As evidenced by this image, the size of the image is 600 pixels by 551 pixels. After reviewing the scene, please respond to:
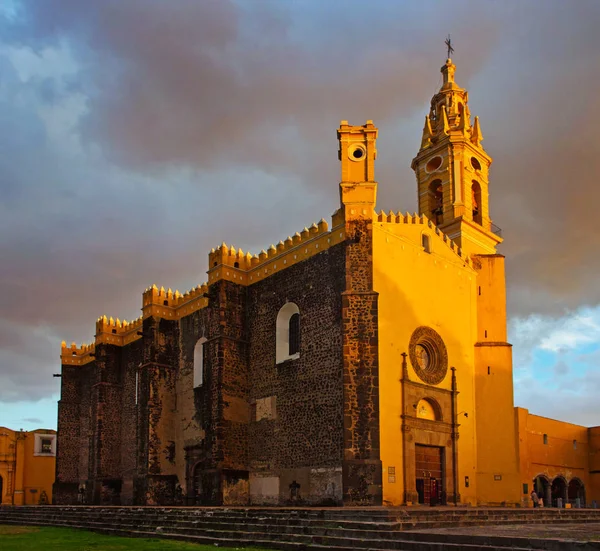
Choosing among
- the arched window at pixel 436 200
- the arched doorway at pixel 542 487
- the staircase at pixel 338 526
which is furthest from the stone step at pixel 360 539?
the arched doorway at pixel 542 487

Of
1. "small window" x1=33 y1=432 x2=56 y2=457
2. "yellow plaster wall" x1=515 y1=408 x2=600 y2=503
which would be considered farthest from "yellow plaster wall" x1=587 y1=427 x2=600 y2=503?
"small window" x1=33 y1=432 x2=56 y2=457

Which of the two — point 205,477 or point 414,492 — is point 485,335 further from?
point 205,477

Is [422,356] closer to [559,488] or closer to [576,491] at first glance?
[559,488]

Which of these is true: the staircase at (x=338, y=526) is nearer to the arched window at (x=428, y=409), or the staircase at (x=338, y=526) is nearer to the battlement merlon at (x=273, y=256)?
the arched window at (x=428, y=409)

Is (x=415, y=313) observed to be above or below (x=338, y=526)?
above

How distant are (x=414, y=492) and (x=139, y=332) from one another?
48.0ft

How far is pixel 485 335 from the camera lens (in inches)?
1033

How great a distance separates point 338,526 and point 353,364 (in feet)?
23.8

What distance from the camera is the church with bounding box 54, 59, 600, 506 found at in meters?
21.4

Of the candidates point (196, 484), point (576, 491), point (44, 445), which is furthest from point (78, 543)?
point (44, 445)

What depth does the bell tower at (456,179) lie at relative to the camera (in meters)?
27.6

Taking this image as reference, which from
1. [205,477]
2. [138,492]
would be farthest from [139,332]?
[205,477]

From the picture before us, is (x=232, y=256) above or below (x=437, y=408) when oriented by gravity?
above

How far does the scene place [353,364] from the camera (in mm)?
21047
